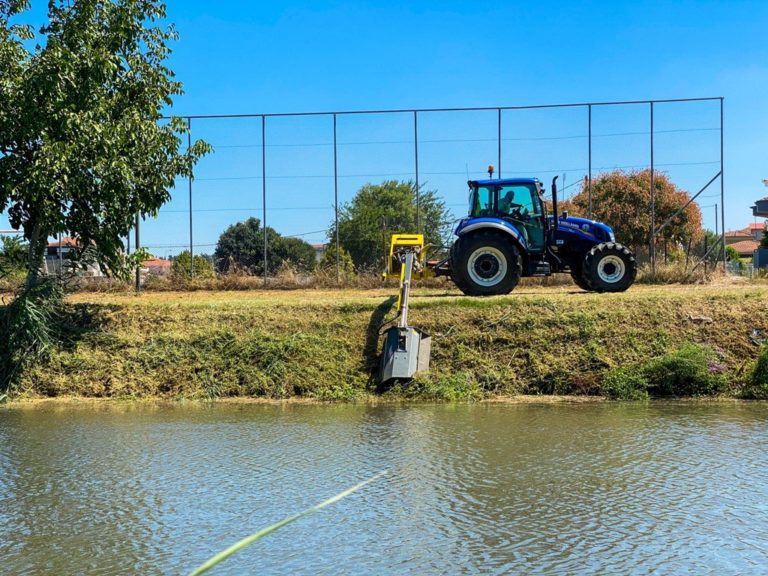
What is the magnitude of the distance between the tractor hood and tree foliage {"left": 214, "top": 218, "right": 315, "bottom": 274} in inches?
308

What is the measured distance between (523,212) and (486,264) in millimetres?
1221

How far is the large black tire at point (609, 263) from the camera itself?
1518cm

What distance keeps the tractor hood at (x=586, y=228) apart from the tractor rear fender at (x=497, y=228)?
3.63ft

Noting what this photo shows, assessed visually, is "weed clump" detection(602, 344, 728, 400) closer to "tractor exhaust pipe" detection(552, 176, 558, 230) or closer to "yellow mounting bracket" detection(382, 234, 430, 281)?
"tractor exhaust pipe" detection(552, 176, 558, 230)

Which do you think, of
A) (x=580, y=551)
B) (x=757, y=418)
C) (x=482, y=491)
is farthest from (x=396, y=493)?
(x=757, y=418)

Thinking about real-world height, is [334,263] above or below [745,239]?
below

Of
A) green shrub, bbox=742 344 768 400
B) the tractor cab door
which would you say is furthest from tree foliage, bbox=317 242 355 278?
green shrub, bbox=742 344 768 400

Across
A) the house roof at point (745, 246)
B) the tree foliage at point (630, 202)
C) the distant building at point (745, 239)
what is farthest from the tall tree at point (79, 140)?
the house roof at point (745, 246)

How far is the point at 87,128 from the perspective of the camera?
41.3ft

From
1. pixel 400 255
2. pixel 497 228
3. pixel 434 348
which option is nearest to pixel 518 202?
pixel 497 228

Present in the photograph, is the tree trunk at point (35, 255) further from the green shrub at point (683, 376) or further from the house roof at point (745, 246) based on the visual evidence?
the house roof at point (745, 246)

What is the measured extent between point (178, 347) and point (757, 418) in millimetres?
8140

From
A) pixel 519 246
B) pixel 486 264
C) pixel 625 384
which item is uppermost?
pixel 519 246

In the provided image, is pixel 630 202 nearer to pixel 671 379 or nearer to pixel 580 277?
pixel 580 277
